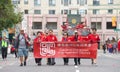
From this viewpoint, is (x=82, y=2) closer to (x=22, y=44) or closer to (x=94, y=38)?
(x=94, y=38)

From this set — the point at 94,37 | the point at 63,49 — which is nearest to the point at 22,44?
the point at 63,49

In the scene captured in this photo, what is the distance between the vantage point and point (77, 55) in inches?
1203

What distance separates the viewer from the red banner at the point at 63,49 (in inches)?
1203

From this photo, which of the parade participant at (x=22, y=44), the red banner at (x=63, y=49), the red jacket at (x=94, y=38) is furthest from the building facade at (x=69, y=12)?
the parade participant at (x=22, y=44)

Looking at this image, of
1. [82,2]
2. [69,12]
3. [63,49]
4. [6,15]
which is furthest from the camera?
[82,2]

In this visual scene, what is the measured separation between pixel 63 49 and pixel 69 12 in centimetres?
7497

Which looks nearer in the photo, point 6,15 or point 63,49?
point 63,49

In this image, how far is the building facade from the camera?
4119 inches

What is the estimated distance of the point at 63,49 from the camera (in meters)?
30.9

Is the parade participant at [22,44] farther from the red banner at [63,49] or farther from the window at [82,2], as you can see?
the window at [82,2]

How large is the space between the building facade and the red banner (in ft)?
239

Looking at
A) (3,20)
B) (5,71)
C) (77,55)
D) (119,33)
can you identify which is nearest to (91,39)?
(77,55)

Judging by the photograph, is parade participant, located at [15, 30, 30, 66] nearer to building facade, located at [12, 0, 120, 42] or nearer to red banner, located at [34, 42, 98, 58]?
red banner, located at [34, 42, 98, 58]

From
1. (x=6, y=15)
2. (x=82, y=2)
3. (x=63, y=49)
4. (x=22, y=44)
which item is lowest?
(x=63, y=49)
